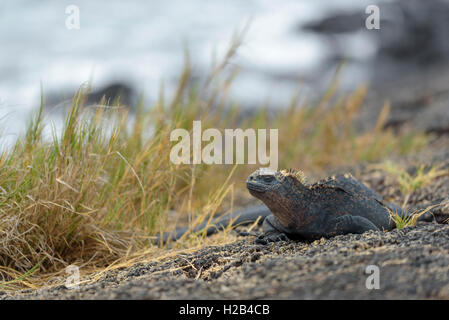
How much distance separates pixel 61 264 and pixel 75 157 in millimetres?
746

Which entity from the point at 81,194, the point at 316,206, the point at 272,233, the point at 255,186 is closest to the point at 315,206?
the point at 316,206

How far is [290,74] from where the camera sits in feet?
52.1

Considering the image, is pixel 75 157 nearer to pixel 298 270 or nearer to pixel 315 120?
pixel 298 270

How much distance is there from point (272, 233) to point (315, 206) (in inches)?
14.8

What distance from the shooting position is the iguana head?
126 inches

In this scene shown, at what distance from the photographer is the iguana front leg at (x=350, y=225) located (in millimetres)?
3287

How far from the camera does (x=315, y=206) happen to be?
3422 mm

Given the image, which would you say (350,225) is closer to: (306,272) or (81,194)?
(306,272)

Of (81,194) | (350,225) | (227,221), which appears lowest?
(227,221)

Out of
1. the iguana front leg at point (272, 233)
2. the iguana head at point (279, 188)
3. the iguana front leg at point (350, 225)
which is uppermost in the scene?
the iguana head at point (279, 188)

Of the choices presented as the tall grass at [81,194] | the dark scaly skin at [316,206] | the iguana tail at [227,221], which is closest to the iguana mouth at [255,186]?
the dark scaly skin at [316,206]

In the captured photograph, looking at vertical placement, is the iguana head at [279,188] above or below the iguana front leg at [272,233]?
above

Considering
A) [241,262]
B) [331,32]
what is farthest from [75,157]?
[331,32]

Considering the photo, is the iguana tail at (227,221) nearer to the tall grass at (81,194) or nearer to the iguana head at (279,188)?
the tall grass at (81,194)
